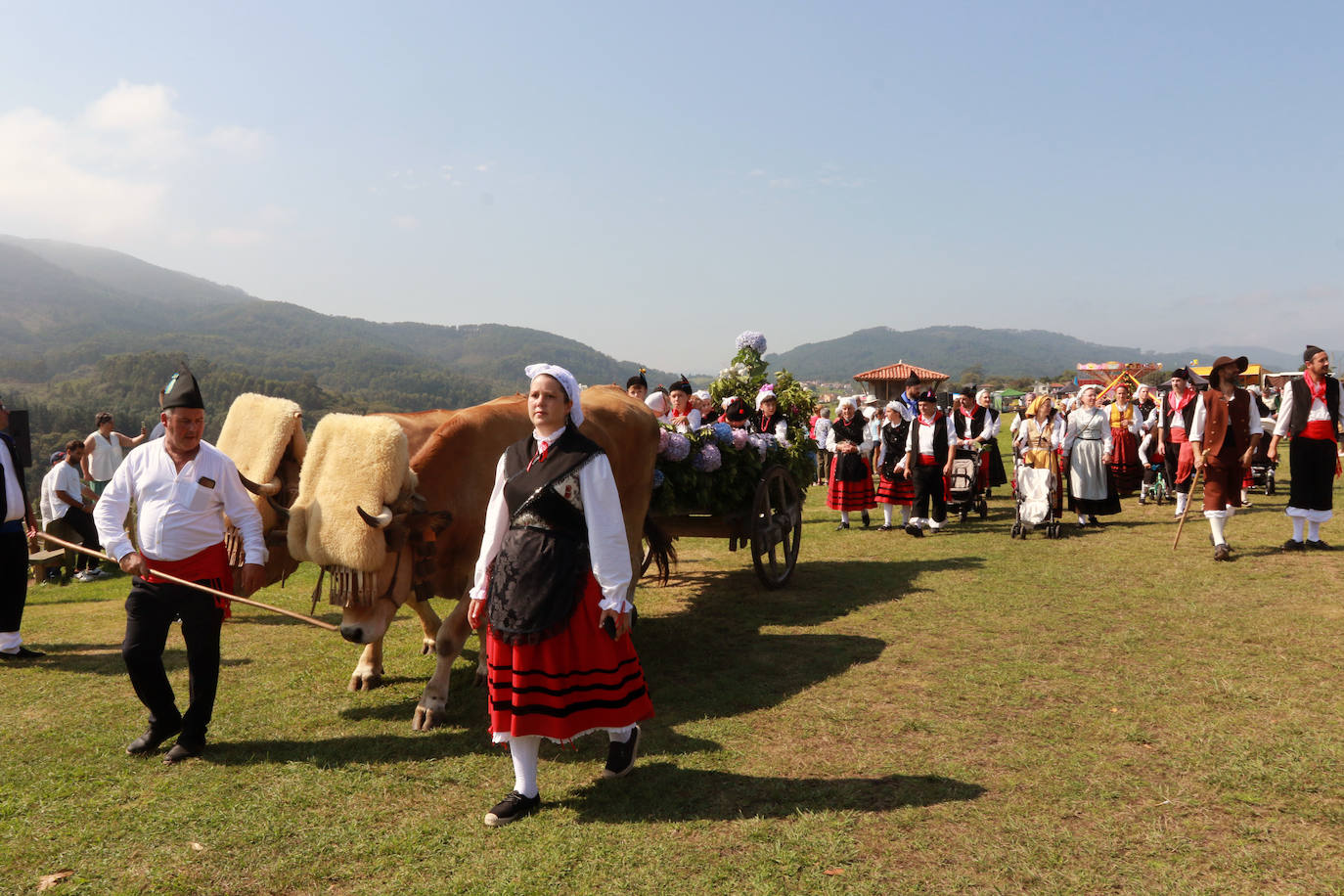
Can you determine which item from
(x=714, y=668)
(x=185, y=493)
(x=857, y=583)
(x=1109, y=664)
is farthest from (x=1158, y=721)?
(x=185, y=493)

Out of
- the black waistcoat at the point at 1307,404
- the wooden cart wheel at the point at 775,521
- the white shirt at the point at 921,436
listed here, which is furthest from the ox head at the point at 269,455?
the black waistcoat at the point at 1307,404

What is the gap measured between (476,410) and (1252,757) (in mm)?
5078

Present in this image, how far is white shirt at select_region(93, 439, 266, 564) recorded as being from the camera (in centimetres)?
450

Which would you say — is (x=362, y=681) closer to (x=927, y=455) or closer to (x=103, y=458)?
(x=927, y=455)

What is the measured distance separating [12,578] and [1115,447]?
15296 millimetres

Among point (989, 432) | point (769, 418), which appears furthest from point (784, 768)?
point (989, 432)

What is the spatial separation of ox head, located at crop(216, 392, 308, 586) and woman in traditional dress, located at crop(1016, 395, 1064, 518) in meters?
9.77

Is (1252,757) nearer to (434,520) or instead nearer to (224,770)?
(434,520)

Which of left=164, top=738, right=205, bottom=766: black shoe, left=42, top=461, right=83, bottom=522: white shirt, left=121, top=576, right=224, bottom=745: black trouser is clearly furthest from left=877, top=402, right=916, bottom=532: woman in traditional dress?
left=42, top=461, right=83, bottom=522: white shirt

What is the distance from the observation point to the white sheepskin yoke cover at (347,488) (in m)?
4.54

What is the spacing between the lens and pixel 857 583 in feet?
28.8

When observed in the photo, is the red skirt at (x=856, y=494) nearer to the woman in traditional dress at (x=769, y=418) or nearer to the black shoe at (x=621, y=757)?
the woman in traditional dress at (x=769, y=418)

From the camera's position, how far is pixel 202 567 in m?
4.60

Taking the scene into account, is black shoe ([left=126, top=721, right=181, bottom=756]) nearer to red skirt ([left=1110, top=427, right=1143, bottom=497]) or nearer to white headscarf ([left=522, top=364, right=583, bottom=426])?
white headscarf ([left=522, top=364, right=583, bottom=426])
